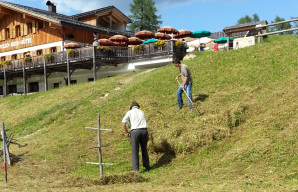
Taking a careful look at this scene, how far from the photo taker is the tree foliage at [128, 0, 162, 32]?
212 feet

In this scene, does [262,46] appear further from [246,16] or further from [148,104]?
[246,16]

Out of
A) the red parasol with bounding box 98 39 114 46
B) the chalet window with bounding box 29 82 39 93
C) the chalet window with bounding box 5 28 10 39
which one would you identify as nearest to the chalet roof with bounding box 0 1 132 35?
the chalet window with bounding box 5 28 10 39

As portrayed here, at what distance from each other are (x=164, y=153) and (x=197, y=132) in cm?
125

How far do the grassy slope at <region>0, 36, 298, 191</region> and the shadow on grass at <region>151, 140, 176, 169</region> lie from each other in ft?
0.11

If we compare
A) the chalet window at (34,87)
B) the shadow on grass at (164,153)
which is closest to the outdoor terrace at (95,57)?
the chalet window at (34,87)

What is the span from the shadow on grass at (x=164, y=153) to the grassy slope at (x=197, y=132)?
32mm

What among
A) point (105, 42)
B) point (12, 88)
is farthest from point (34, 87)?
point (105, 42)

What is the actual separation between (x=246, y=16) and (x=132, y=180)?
84070mm

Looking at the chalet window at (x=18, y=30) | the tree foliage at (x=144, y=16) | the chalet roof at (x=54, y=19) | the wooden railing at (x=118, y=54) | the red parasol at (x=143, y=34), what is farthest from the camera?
the tree foliage at (x=144, y=16)

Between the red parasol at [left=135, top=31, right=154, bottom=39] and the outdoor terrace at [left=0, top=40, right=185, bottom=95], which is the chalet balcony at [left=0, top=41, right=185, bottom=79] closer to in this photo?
the outdoor terrace at [left=0, top=40, right=185, bottom=95]

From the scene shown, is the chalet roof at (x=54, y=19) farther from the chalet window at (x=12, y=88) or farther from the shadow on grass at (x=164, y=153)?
the shadow on grass at (x=164, y=153)

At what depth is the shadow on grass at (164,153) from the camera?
32.6 feet

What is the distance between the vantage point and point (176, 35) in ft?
111

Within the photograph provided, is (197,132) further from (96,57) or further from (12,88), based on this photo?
(12,88)
